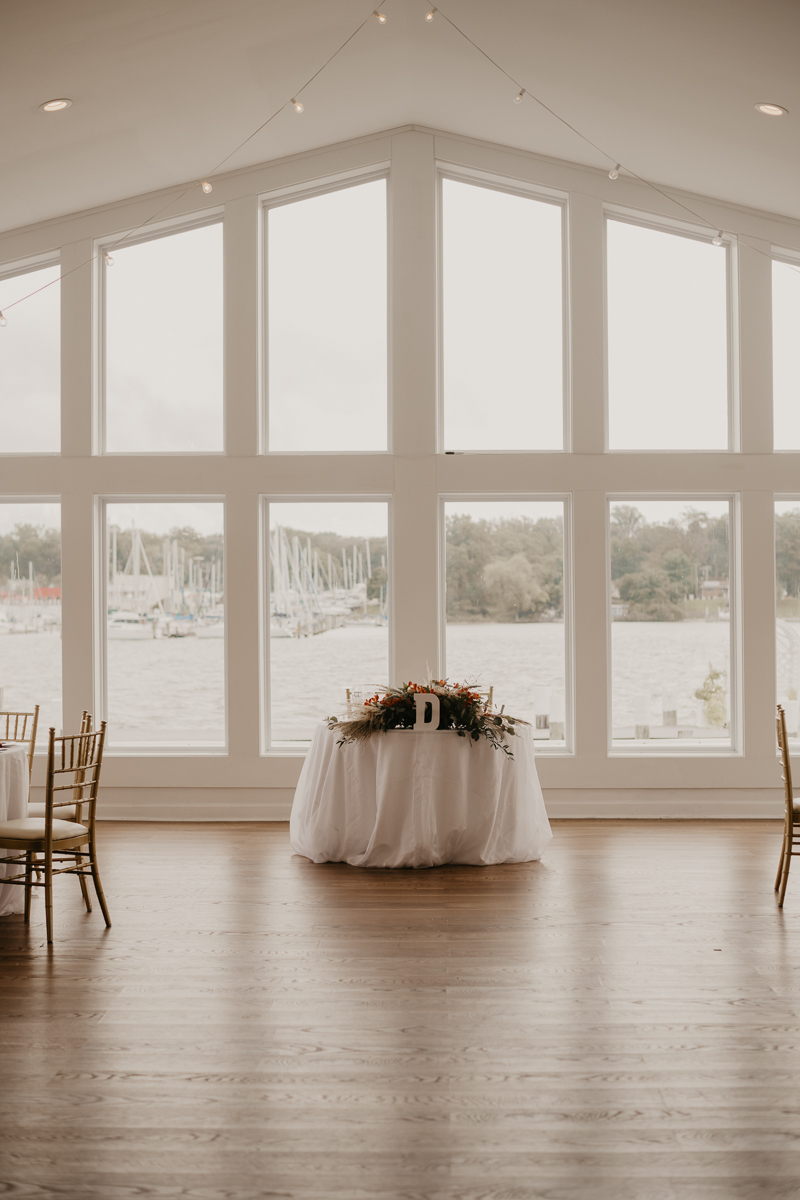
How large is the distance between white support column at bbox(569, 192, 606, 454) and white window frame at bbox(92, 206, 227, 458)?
2906mm

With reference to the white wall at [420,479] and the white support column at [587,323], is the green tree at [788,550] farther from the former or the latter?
the white support column at [587,323]

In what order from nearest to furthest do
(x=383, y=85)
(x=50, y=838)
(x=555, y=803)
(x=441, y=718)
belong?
1. (x=50, y=838)
2. (x=441, y=718)
3. (x=383, y=85)
4. (x=555, y=803)

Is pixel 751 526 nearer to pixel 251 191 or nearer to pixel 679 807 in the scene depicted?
pixel 679 807

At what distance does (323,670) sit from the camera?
760 centimetres

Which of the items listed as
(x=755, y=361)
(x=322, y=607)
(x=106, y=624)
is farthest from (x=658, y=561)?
(x=106, y=624)

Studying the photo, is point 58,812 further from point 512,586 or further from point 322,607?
point 512,586

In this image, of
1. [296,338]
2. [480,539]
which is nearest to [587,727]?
[480,539]

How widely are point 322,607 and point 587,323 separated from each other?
3.20 m

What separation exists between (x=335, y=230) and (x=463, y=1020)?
6356 millimetres

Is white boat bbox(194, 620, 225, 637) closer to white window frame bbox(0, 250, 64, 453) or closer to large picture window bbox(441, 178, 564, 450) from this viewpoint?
white window frame bbox(0, 250, 64, 453)

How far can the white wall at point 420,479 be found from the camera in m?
7.37

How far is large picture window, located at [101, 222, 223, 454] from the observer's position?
25.0 feet

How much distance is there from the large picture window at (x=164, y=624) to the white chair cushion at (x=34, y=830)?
2866 millimetres

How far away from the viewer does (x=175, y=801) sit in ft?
24.4
